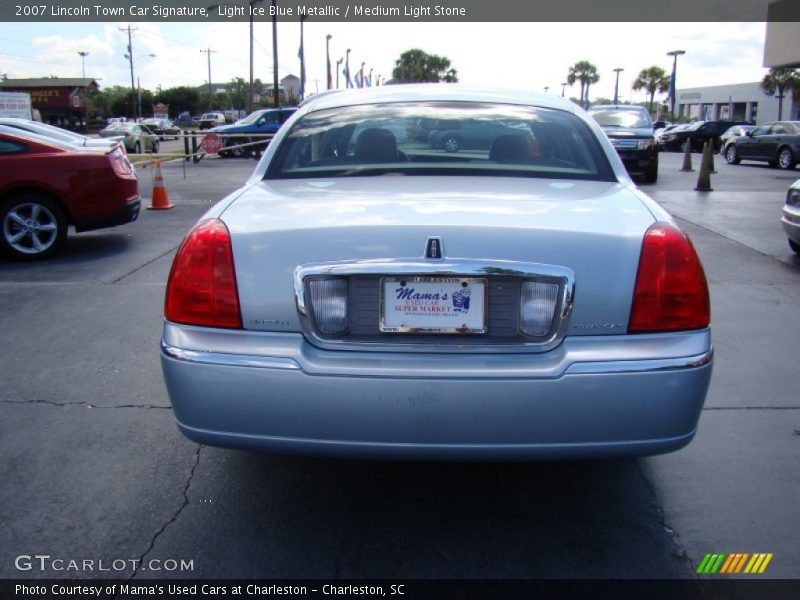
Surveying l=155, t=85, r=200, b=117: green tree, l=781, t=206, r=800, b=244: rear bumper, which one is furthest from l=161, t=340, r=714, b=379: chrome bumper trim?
l=155, t=85, r=200, b=117: green tree

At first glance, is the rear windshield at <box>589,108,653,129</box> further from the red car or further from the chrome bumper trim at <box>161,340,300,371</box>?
the chrome bumper trim at <box>161,340,300,371</box>

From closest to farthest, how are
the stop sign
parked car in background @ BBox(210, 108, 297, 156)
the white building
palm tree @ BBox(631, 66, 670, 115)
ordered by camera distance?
the stop sign
parked car in background @ BBox(210, 108, 297, 156)
the white building
palm tree @ BBox(631, 66, 670, 115)

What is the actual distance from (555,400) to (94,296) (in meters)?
5.03


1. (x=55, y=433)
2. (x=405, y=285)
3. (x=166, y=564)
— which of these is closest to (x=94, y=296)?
(x=55, y=433)

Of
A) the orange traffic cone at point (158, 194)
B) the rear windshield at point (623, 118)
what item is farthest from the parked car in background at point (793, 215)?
the rear windshield at point (623, 118)

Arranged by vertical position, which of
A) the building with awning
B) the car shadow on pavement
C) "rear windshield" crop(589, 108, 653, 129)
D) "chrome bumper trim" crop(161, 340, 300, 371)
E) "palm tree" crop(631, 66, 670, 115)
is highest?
"palm tree" crop(631, 66, 670, 115)

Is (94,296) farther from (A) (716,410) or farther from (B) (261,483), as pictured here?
(A) (716,410)

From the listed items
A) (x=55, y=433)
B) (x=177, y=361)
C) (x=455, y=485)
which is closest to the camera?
(x=177, y=361)

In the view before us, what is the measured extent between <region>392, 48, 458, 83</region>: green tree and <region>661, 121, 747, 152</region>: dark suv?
6404cm

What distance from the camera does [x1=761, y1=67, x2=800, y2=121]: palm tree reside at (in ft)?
156

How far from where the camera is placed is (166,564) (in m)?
2.57

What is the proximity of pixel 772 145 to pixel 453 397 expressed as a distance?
934 inches

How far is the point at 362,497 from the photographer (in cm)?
302
